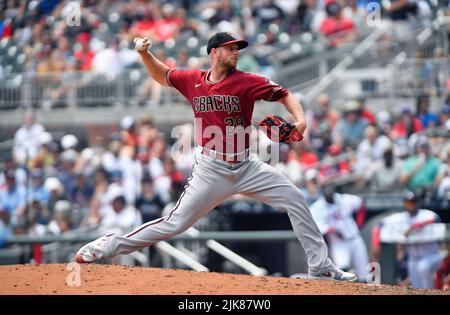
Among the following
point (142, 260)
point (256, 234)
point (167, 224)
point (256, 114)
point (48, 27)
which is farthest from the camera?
point (48, 27)

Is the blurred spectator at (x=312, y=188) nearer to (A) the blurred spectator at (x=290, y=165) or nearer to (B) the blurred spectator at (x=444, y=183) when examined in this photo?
(A) the blurred spectator at (x=290, y=165)

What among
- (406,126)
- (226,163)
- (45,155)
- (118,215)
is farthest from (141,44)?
(45,155)

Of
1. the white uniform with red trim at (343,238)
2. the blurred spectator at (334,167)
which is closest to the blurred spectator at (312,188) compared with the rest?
the white uniform with red trim at (343,238)

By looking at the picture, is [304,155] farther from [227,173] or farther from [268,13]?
[227,173]

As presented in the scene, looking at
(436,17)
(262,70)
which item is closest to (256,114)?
(262,70)

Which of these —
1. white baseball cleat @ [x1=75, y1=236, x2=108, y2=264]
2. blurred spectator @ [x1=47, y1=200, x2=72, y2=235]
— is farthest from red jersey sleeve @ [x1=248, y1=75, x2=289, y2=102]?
blurred spectator @ [x1=47, y1=200, x2=72, y2=235]
